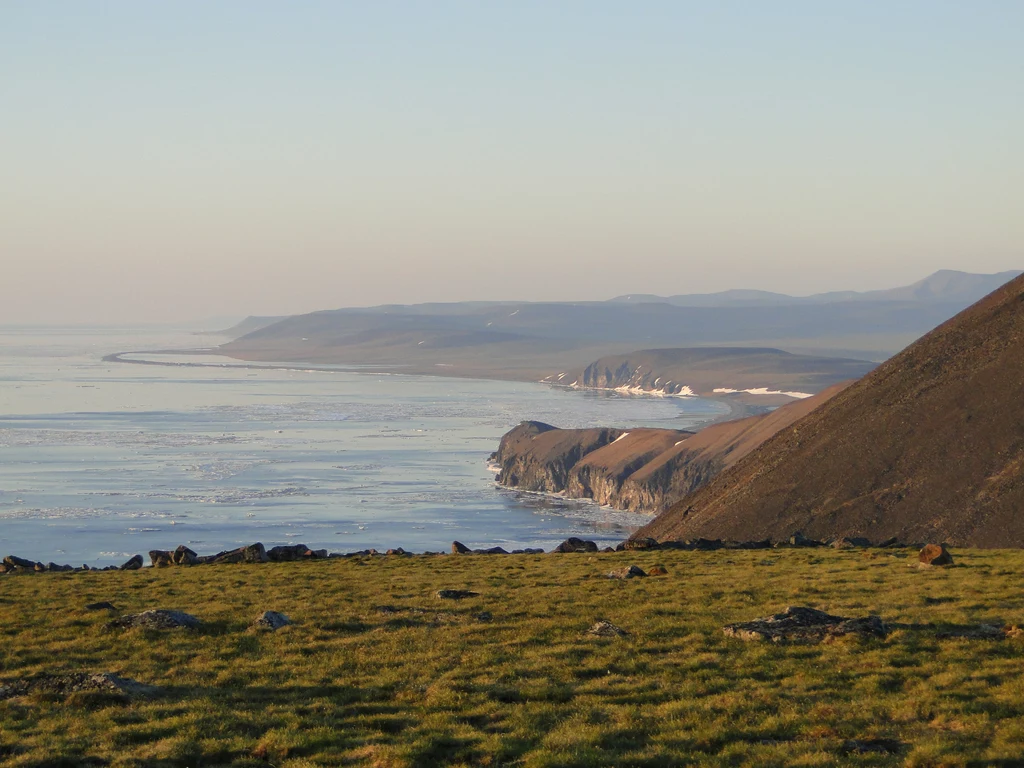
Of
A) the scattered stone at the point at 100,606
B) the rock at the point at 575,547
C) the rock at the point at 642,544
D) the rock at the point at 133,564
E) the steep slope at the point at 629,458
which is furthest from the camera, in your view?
the steep slope at the point at 629,458

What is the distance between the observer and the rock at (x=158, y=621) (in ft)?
76.7

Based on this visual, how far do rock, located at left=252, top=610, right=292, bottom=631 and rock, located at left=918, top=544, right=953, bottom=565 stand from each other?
17.3 m

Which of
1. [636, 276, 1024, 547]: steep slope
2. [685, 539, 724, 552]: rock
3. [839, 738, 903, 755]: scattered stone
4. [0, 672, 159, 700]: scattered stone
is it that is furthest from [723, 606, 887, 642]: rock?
[636, 276, 1024, 547]: steep slope

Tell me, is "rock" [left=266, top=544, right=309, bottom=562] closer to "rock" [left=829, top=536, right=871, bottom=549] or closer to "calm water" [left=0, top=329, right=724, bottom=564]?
"rock" [left=829, top=536, right=871, bottom=549]

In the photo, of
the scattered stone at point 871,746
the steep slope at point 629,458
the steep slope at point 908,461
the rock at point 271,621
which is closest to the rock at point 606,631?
the rock at point 271,621

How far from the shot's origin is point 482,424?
191 meters

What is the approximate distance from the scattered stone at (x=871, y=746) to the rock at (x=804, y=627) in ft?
19.1

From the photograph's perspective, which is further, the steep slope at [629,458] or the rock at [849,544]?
the steep slope at [629,458]

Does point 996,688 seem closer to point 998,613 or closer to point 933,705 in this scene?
point 933,705

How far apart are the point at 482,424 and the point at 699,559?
155 meters

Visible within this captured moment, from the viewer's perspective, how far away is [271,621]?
2370cm

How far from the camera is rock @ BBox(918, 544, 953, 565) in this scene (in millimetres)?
31109

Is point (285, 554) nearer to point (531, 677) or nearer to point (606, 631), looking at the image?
point (606, 631)

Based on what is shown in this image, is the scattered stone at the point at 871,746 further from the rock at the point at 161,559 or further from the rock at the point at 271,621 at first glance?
the rock at the point at 161,559
